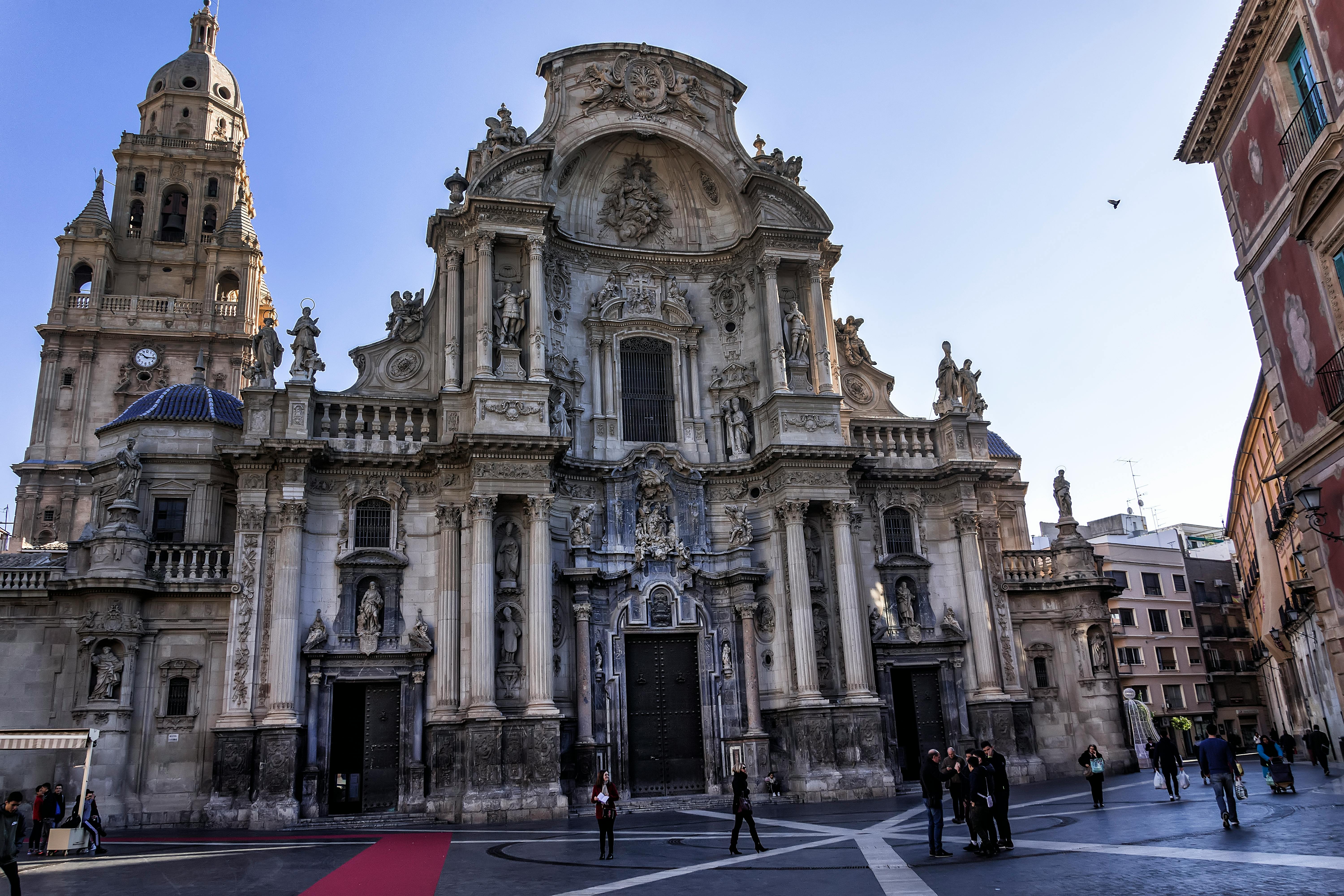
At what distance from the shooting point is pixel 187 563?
27812 millimetres

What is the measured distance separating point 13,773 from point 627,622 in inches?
606

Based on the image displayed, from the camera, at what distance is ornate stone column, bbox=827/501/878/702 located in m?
28.1

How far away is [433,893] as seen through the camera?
13070 mm

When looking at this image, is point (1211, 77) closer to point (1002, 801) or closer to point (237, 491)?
point (1002, 801)

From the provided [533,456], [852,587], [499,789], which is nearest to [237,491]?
[533,456]

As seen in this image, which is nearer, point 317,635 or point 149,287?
point 317,635

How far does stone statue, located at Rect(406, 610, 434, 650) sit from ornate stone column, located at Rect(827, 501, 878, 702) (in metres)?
11.3

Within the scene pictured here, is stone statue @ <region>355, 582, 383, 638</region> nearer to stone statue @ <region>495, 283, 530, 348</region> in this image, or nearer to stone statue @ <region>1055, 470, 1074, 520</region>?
stone statue @ <region>495, 283, 530, 348</region>

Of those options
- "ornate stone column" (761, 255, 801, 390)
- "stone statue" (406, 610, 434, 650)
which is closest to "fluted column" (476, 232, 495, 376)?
"stone statue" (406, 610, 434, 650)

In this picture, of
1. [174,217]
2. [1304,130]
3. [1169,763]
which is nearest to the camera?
[1304,130]

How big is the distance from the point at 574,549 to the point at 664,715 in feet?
17.4

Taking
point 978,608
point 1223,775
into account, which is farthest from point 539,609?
point 1223,775

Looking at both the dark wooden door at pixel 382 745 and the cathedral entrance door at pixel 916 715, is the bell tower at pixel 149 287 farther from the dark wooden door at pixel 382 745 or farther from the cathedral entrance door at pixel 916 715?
the cathedral entrance door at pixel 916 715

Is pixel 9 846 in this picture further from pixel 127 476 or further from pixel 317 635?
pixel 127 476
